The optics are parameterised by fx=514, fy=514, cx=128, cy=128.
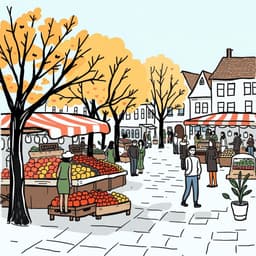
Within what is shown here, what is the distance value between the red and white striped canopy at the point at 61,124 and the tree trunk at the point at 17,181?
1.05m

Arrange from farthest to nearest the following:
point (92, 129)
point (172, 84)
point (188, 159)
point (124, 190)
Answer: point (172, 84), point (124, 190), point (92, 129), point (188, 159)

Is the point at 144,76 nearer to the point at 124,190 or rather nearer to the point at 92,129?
the point at 124,190

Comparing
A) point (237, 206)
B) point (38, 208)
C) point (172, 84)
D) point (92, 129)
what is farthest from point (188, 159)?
point (172, 84)

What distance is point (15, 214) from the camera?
1291 centimetres

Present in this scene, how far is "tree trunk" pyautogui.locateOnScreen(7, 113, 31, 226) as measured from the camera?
12805mm

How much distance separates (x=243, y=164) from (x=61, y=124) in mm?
10396

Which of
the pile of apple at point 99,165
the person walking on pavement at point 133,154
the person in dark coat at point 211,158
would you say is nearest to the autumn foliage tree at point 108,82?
the person walking on pavement at point 133,154

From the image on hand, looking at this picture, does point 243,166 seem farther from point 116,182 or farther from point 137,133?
point 137,133

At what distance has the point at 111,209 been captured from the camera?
13.4 meters

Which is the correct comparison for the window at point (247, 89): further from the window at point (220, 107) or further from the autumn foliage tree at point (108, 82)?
the autumn foliage tree at point (108, 82)

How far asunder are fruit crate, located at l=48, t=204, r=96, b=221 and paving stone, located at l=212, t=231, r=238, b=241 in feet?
10.8

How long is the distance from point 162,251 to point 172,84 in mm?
37310

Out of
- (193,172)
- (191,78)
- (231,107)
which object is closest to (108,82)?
(193,172)

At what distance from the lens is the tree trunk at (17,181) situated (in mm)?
12805
